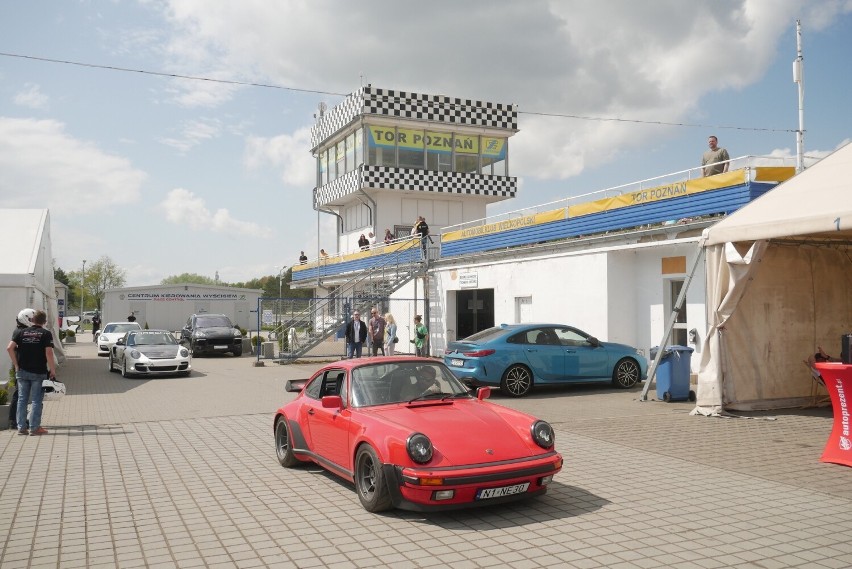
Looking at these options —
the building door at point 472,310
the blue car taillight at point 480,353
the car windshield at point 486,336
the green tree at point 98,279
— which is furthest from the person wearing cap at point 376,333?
the green tree at point 98,279

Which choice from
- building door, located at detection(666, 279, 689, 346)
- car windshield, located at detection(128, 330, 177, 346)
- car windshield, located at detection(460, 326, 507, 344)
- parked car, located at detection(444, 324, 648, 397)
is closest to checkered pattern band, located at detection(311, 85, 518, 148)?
car windshield, located at detection(128, 330, 177, 346)

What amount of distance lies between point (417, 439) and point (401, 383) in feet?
4.25

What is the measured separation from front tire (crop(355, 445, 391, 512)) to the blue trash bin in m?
8.32

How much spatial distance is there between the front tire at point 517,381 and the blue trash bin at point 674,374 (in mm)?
2600

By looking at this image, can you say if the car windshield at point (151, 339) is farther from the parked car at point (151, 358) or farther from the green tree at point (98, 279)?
the green tree at point (98, 279)

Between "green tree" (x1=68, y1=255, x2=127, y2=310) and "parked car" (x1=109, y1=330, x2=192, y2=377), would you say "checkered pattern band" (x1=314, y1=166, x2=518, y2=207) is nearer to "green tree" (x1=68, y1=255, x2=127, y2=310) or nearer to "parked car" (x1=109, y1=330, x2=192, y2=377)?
"parked car" (x1=109, y1=330, x2=192, y2=377)

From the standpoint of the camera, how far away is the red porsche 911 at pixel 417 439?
5.66 metres

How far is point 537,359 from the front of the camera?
1454 cm

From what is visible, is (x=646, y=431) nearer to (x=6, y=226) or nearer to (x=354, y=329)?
(x=354, y=329)

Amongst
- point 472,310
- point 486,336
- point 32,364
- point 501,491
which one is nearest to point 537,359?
point 486,336

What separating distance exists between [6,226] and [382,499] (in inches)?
698

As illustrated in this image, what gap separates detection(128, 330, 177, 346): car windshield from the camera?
20.5 m

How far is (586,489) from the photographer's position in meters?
6.81

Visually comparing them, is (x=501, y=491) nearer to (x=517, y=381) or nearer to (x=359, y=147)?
(x=517, y=381)
